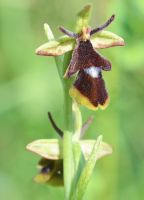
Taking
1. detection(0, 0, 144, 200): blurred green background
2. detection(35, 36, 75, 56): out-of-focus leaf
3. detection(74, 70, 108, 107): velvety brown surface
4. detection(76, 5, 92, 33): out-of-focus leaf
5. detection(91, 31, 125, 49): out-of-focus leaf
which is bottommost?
detection(0, 0, 144, 200): blurred green background

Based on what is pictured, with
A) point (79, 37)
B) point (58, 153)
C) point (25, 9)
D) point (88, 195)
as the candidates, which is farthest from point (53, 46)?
point (25, 9)

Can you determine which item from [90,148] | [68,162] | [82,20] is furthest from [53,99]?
[82,20]

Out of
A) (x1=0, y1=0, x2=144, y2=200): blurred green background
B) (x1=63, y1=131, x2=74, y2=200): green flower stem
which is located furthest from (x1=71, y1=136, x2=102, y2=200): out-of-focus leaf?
(x1=0, y1=0, x2=144, y2=200): blurred green background

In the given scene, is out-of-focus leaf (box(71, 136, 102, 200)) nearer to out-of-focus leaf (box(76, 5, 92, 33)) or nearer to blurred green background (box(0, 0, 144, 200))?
out-of-focus leaf (box(76, 5, 92, 33))

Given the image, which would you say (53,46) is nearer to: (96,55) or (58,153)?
(96,55)

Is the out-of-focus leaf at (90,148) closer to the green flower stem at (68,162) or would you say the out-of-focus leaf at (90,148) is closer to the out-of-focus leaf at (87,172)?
the green flower stem at (68,162)

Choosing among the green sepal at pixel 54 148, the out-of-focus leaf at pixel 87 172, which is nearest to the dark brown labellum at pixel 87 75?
the out-of-focus leaf at pixel 87 172
